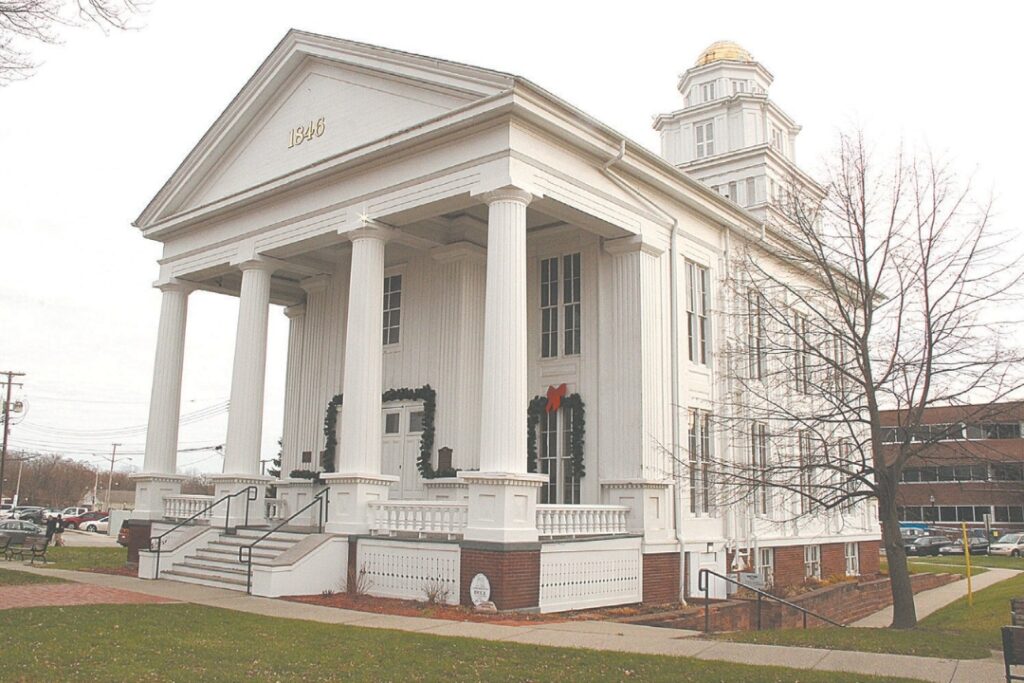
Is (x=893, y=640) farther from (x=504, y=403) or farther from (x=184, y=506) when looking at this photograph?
(x=184, y=506)

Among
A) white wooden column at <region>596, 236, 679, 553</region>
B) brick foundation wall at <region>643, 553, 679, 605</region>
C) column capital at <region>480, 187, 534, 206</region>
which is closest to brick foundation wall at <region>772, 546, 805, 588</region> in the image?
brick foundation wall at <region>643, 553, 679, 605</region>

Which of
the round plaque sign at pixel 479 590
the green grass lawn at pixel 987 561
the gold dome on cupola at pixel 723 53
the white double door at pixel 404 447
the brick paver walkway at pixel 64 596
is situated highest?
the gold dome on cupola at pixel 723 53

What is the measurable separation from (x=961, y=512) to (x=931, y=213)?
5774cm

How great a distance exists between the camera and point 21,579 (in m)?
17.6

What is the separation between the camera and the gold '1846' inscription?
20141 mm

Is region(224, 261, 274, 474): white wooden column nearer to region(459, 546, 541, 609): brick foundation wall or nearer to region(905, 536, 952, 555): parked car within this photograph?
region(459, 546, 541, 609): brick foundation wall

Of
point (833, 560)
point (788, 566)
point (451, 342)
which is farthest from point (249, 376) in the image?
point (833, 560)

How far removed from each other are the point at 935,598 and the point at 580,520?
15.2 metres

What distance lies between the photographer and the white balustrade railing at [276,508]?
21.8 meters

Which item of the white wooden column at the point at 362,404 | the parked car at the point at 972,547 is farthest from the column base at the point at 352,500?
the parked car at the point at 972,547

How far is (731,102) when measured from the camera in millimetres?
32594

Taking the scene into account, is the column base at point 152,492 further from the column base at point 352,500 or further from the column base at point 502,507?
the column base at point 502,507

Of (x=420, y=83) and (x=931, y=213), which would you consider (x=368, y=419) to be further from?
(x=931, y=213)

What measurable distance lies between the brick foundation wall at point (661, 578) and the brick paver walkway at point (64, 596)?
28.6ft
